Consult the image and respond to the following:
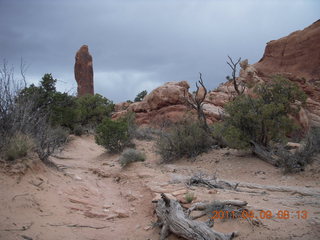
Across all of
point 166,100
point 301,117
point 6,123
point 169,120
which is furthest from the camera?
point 166,100

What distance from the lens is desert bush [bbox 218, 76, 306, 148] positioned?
9.54 meters

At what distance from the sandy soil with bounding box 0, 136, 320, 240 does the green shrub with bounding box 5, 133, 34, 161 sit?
0.35 meters

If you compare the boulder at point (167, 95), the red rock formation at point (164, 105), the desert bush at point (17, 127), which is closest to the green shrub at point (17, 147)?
the desert bush at point (17, 127)

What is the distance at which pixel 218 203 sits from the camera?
428cm

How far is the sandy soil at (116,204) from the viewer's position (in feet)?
12.6

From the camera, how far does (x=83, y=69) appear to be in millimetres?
41781

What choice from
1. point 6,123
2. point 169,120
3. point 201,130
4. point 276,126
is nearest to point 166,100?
point 169,120

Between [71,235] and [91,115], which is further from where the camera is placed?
[91,115]

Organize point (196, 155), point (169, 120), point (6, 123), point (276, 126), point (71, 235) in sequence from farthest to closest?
1. point (169, 120)
2. point (196, 155)
3. point (276, 126)
4. point (6, 123)
5. point (71, 235)

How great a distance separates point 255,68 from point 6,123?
86.1 feet

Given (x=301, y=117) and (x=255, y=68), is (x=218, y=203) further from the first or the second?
(x=255, y=68)

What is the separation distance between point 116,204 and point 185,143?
5.73m
